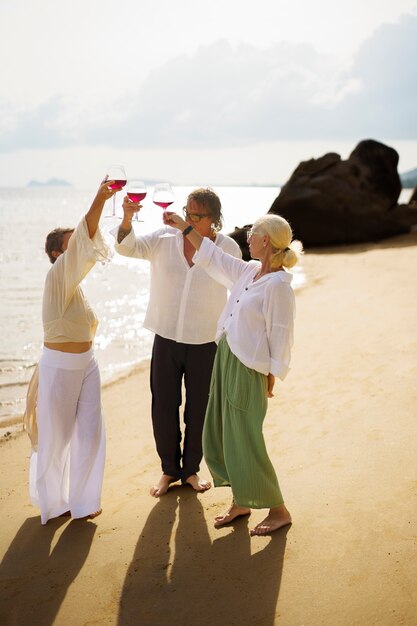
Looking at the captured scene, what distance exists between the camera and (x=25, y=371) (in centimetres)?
1170

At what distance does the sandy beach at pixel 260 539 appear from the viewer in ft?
12.8

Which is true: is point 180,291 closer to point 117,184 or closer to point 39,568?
point 117,184

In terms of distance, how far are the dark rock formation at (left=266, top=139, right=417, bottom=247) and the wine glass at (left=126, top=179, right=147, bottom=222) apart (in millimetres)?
17646

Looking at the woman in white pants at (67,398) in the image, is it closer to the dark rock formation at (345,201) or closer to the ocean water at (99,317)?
the ocean water at (99,317)

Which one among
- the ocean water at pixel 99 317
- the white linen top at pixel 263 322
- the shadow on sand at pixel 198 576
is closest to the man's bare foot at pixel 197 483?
the shadow on sand at pixel 198 576

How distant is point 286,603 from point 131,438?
12.1 feet

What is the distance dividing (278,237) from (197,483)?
2.22 m

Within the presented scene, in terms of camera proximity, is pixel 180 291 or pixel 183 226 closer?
pixel 183 226

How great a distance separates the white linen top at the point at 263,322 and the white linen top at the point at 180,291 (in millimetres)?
616

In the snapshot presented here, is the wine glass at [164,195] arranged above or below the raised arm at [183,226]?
above

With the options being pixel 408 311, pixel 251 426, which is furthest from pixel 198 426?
pixel 408 311

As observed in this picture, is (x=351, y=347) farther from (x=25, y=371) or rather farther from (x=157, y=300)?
(x=25, y=371)

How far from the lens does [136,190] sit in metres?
4.50

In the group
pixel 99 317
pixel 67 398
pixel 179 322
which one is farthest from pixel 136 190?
pixel 99 317
